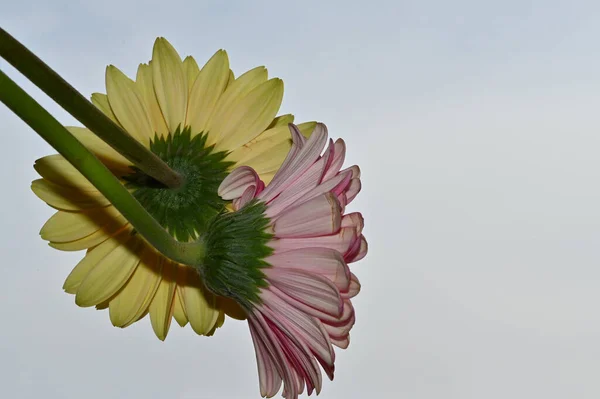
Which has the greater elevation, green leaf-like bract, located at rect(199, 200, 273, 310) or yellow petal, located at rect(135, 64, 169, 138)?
yellow petal, located at rect(135, 64, 169, 138)

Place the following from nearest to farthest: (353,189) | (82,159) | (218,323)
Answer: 1. (82,159)
2. (353,189)
3. (218,323)

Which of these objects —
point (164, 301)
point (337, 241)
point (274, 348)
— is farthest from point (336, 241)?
point (164, 301)

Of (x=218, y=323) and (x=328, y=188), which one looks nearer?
(x=328, y=188)

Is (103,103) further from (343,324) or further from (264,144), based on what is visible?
(343,324)

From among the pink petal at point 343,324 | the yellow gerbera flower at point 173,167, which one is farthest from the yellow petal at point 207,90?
the pink petal at point 343,324

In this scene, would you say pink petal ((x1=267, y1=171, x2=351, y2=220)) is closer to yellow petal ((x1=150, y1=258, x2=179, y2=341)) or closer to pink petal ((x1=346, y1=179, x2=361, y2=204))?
pink petal ((x1=346, y1=179, x2=361, y2=204))

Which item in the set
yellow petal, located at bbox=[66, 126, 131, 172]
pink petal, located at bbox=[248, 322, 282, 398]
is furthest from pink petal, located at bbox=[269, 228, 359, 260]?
yellow petal, located at bbox=[66, 126, 131, 172]

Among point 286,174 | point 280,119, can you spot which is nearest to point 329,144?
point 286,174

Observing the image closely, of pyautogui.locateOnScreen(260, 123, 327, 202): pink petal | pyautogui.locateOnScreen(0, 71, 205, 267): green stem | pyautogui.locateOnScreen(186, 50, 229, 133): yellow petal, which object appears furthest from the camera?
pyautogui.locateOnScreen(186, 50, 229, 133): yellow petal
